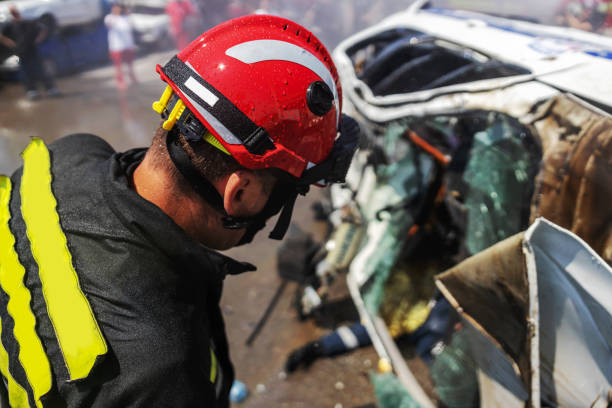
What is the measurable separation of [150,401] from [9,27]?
34.3 ft

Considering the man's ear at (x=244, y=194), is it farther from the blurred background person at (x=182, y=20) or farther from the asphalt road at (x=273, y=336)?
the blurred background person at (x=182, y=20)

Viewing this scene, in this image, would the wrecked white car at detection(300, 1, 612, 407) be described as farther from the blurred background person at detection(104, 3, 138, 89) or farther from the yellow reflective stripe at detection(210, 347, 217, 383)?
the blurred background person at detection(104, 3, 138, 89)

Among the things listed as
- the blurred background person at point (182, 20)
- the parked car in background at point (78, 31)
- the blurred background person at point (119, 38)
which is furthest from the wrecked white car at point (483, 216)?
the blurred background person at point (182, 20)

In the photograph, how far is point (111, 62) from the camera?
36.9 feet

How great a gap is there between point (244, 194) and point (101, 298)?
0.57 meters

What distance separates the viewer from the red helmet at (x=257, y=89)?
1.32 meters

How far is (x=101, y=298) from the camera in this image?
45.7 inches

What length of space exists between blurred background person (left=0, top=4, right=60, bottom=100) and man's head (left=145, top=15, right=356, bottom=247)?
926 centimetres

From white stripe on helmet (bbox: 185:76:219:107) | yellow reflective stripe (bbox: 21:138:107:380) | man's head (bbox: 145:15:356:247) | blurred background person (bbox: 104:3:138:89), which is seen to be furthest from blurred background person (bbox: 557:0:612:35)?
Answer: yellow reflective stripe (bbox: 21:138:107:380)

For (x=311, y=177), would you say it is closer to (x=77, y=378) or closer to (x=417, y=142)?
(x=77, y=378)

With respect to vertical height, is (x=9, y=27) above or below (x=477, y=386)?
above

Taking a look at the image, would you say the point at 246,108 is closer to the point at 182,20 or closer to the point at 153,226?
the point at 153,226

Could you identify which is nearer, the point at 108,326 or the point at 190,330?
the point at 108,326

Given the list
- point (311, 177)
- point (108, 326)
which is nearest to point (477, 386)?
point (311, 177)
